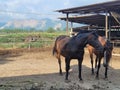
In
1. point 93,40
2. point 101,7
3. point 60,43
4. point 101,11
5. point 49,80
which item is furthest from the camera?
point 101,11

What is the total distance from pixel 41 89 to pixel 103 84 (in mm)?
2454

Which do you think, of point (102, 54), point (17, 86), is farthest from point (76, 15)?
point (17, 86)

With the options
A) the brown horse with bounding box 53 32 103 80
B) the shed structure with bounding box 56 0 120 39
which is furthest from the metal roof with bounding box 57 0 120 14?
the brown horse with bounding box 53 32 103 80

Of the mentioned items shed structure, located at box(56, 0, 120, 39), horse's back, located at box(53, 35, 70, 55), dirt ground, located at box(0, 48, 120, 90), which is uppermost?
shed structure, located at box(56, 0, 120, 39)

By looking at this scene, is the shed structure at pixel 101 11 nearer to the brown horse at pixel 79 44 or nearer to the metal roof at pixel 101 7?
the metal roof at pixel 101 7

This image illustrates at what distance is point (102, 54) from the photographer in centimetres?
1092

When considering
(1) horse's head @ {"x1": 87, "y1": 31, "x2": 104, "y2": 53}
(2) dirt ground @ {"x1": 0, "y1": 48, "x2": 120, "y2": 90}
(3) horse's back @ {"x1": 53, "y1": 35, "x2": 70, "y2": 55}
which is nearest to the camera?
(2) dirt ground @ {"x1": 0, "y1": 48, "x2": 120, "y2": 90}

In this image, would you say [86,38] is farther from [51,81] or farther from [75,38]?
[51,81]

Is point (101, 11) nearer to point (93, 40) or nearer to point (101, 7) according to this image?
point (101, 7)

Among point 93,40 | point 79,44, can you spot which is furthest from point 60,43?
point 93,40

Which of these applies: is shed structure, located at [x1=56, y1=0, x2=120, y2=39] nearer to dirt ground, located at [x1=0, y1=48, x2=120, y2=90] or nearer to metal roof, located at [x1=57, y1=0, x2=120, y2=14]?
metal roof, located at [x1=57, y1=0, x2=120, y2=14]

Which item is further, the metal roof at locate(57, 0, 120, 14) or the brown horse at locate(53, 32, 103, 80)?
the metal roof at locate(57, 0, 120, 14)

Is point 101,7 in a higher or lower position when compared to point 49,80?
higher

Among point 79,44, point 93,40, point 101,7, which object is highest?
point 101,7
